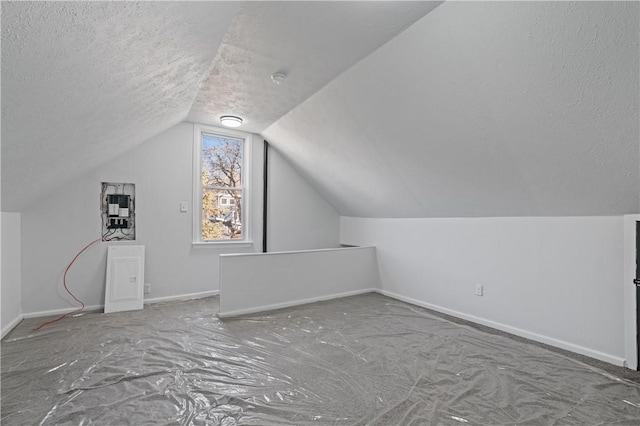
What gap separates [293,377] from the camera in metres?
2.22

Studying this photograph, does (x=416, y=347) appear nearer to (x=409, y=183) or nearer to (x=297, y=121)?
(x=409, y=183)

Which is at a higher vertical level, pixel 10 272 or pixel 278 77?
pixel 278 77

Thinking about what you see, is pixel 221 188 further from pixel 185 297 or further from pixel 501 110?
pixel 501 110

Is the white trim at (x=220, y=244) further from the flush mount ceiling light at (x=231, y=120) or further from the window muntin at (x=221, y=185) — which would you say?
the flush mount ceiling light at (x=231, y=120)

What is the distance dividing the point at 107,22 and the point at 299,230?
13.6 feet

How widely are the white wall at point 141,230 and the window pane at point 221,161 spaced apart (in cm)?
25

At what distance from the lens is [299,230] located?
5.28 meters

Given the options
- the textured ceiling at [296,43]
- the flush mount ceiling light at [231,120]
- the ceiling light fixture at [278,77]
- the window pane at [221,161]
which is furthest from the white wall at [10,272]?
the ceiling light fixture at [278,77]

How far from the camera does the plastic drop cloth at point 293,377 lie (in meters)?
1.79

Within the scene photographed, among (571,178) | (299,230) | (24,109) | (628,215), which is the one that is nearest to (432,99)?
(571,178)

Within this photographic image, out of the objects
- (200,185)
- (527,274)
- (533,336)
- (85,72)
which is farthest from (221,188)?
(533,336)

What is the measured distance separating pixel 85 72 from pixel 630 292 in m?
3.86

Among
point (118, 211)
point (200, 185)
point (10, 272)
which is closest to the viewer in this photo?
point (10, 272)

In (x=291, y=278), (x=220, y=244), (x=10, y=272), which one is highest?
(x=220, y=244)
